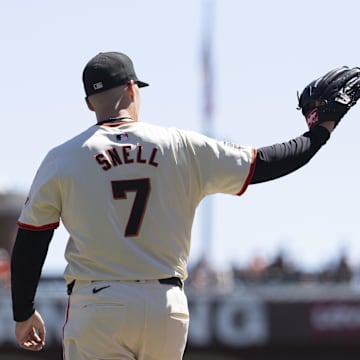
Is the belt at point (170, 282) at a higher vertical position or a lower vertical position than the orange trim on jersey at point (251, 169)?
lower

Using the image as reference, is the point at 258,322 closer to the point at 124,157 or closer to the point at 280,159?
the point at 280,159

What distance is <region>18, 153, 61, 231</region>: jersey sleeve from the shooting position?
→ 15.4 ft

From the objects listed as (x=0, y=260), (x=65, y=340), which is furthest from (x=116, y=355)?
(x=0, y=260)

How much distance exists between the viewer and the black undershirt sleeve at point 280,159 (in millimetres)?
4836

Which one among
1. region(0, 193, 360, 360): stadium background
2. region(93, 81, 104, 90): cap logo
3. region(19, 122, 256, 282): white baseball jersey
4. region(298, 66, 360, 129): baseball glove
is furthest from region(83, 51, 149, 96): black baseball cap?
region(0, 193, 360, 360): stadium background

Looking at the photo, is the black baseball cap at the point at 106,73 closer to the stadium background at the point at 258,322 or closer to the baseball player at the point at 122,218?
the baseball player at the point at 122,218

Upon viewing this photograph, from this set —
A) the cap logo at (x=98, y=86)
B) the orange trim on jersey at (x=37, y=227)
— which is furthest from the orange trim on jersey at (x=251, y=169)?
the orange trim on jersey at (x=37, y=227)

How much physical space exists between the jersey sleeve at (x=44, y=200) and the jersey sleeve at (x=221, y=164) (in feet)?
1.96

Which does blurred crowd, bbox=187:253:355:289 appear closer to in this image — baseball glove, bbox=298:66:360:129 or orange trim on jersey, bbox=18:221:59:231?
baseball glove, bbox=298:66:360:129

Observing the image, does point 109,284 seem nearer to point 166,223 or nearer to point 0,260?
point 166,223

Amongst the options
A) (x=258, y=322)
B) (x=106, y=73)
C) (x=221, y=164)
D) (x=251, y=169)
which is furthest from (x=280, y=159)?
(x=258, y=322)

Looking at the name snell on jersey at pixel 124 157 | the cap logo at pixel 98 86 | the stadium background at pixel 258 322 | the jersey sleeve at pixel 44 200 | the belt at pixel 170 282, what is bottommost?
the stadium background at pixel 258 322

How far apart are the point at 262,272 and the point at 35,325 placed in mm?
13482

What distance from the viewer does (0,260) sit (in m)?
17.7
